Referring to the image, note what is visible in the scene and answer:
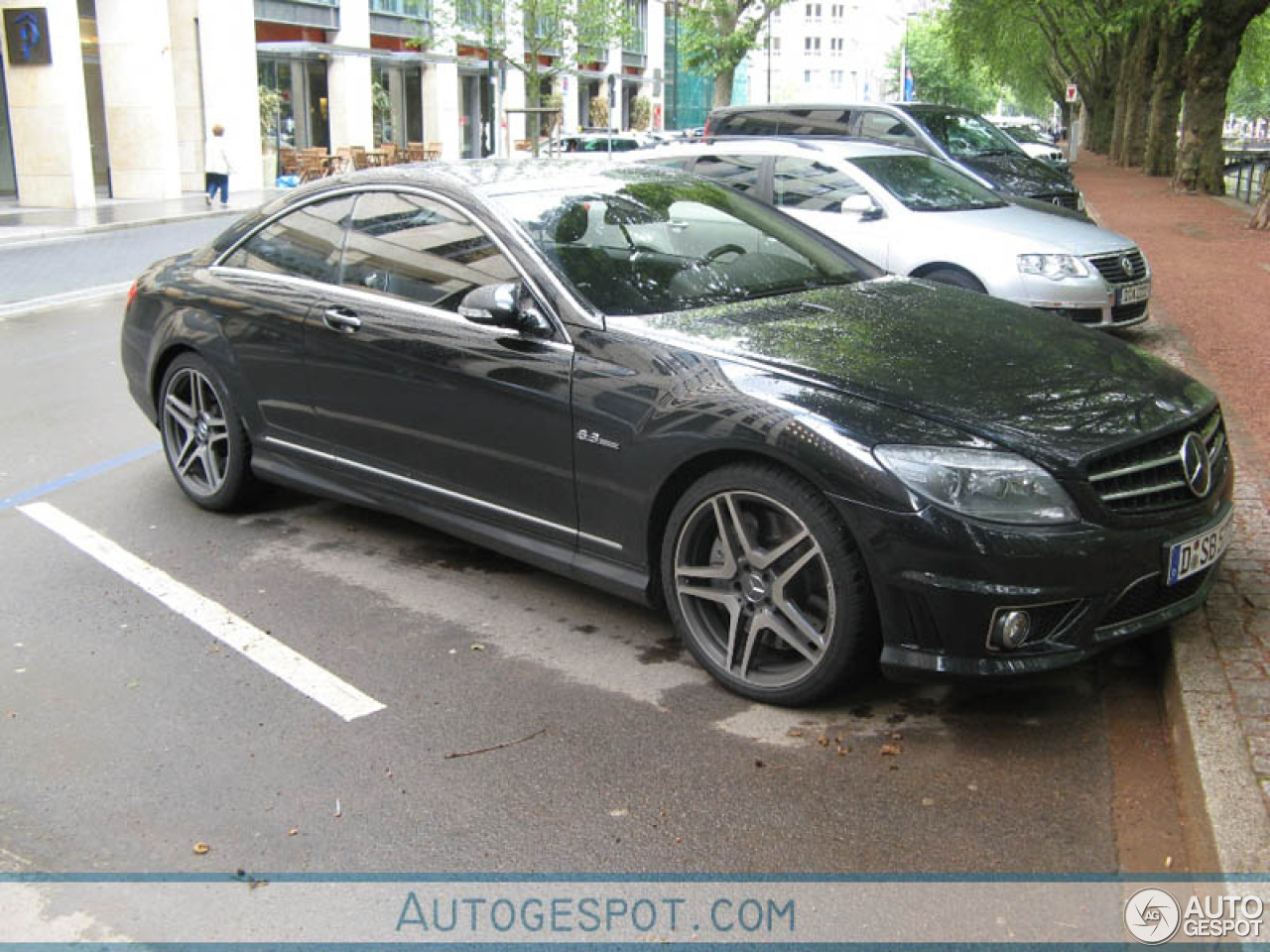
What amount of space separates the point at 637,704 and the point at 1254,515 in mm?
2868

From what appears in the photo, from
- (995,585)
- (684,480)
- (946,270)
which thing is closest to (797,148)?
(946,270)

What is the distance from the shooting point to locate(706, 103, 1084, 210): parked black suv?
15188 mm

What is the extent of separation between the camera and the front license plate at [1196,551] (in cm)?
386

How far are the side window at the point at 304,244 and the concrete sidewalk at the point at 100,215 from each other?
15115mm

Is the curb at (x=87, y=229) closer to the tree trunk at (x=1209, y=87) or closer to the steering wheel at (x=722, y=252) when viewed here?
the steering wheel at (x=722, y=252)

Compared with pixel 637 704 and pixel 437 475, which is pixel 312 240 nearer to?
pixel 437 475

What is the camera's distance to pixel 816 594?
402 cm

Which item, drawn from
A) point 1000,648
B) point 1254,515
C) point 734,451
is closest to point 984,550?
point 1000,648

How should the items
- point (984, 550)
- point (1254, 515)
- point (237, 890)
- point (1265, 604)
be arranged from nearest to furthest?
point (237, 890), point (984, 550), point (1265, 604), point (1254, 515)

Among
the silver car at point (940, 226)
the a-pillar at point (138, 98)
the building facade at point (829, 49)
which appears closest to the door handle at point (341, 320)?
the silver car at point (940, 226)

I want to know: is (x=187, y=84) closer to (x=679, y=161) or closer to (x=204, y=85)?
(x=204, y=85)

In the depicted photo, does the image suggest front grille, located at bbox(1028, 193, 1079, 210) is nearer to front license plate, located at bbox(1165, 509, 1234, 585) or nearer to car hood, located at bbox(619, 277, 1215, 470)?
car hood, located at bbox(619, 277, 1215, 470)

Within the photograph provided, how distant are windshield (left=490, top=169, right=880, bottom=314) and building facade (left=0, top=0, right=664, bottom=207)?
22.2 meters

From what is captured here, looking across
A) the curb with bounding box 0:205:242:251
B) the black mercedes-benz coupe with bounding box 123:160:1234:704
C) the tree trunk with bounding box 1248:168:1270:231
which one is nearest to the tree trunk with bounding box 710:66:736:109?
the curb with bounding box 0:205:242:251
